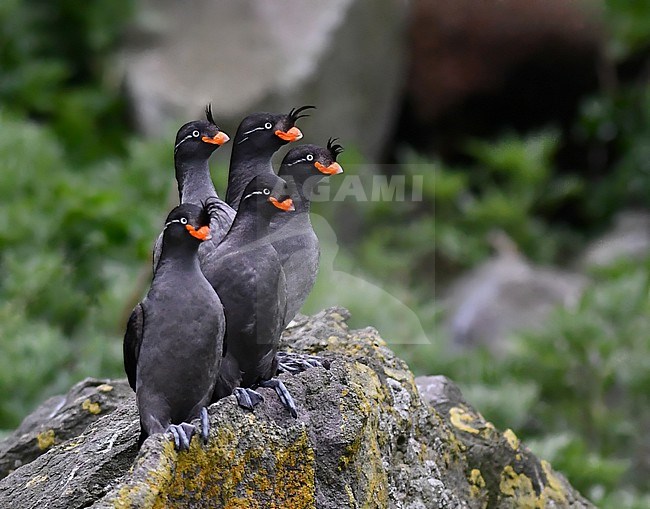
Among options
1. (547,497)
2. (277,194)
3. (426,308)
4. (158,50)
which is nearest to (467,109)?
(158,50)

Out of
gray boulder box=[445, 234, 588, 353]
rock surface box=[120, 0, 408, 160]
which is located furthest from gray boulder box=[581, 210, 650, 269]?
rock surface box=[120, 0, 408, 160]

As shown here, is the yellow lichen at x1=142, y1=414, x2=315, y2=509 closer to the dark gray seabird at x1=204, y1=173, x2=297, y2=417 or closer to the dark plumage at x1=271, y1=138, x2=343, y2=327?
the dark gray seabird at x1=204, y1=173, x2=297, y2=417

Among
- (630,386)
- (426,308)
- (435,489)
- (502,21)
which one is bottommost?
(435,489)

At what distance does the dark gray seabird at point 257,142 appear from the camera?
15.2 ft

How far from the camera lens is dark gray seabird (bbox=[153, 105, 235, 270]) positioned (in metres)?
4.63

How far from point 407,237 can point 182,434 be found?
37.6 ft

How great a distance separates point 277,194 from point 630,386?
6727mm

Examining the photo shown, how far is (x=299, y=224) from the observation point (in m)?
4.71

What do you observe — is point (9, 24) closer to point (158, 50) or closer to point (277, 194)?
point (158, 50)

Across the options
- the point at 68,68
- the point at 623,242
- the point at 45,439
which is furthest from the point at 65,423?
the point at 623,242

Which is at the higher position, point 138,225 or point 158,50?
point 158,50

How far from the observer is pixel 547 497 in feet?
18.2

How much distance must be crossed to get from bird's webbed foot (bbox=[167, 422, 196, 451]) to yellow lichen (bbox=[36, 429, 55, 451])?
1.73 meters

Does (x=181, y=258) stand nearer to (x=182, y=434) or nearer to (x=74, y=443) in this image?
(x=182, y=434)
